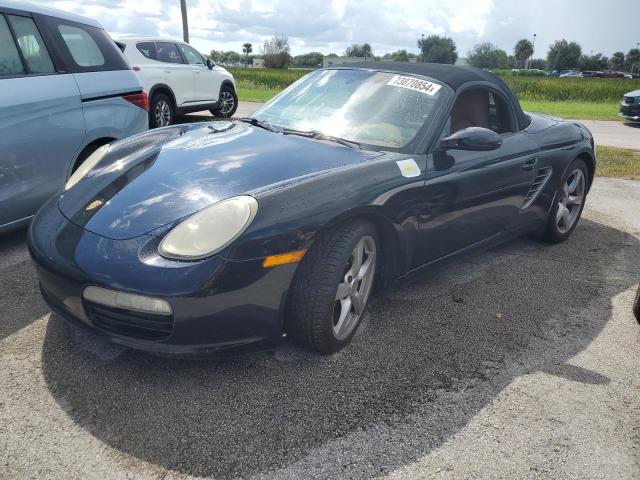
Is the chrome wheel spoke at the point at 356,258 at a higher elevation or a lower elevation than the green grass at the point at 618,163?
higher

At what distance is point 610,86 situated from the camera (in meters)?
26.6

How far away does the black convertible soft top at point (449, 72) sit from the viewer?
3.52 m

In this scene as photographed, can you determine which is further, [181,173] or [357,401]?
[181,173]

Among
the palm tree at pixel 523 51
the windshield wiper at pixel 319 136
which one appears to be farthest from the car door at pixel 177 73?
the palm tree at pixel 523 51

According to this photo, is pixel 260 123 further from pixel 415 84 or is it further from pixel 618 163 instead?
pixel 618 163

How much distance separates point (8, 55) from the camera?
12.4 ft

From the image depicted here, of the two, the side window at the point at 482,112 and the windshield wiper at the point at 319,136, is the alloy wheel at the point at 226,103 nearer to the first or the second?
the side window at the point at 482,112

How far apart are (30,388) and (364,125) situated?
82.6 inches

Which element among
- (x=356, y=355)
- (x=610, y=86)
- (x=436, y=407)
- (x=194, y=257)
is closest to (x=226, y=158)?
(x=194, y=257)

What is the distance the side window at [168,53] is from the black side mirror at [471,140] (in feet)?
27.5

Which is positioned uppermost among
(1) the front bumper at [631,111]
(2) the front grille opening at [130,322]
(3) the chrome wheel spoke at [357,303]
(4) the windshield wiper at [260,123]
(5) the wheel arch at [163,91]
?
(4) the windshield wiper at [260,123]

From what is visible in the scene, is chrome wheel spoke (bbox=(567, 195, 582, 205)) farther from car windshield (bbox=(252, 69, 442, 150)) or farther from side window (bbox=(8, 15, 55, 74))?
side window (bbox=(8, 15, 55, 74))

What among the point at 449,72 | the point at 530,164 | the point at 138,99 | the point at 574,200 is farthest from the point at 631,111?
the point at 138,99

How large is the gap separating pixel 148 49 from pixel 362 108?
26.1ft
